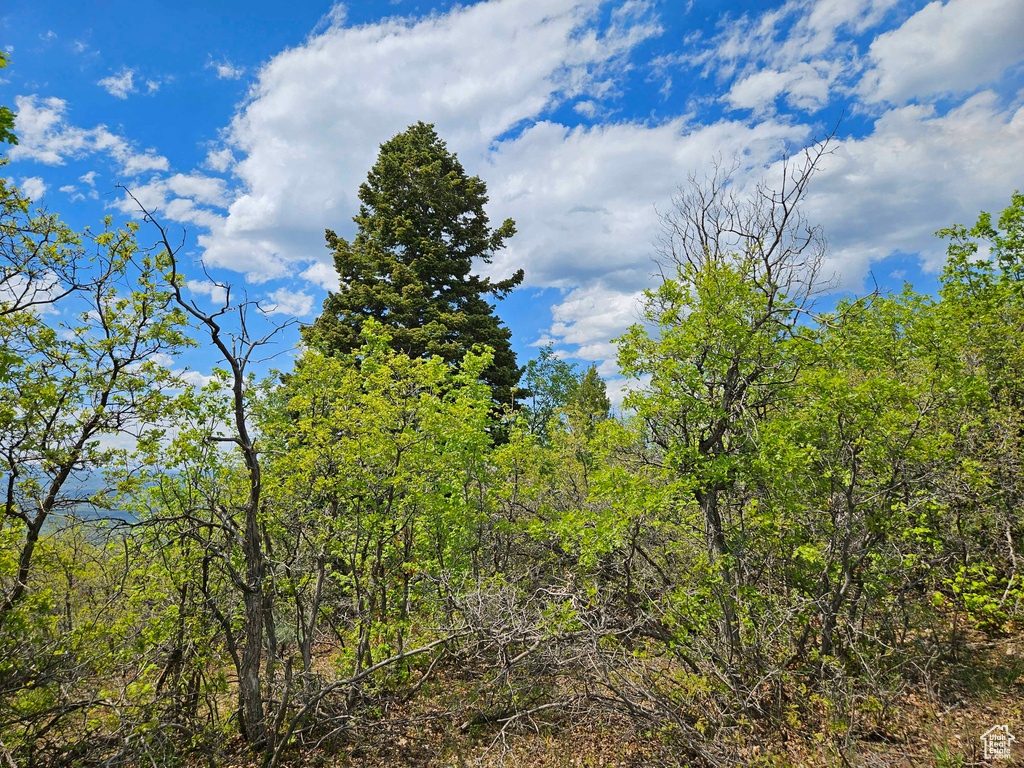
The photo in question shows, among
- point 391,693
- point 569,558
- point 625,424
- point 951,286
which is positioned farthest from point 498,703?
point 951,286

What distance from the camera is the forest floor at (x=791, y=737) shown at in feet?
19.3

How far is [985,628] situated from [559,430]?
8.03 meters

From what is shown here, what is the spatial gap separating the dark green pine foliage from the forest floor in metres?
11.8

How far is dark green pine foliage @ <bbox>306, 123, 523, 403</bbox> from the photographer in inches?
718

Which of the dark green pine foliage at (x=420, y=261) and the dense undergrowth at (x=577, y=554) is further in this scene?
the dark green pine foliage at (x=420, y=261)

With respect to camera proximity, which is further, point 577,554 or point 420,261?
point 420,261

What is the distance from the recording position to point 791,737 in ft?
21.2

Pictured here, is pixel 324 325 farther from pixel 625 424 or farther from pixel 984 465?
pixel 984 465

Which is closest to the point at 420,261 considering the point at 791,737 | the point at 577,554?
the point at 577,554

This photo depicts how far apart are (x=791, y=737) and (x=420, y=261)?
1700cm

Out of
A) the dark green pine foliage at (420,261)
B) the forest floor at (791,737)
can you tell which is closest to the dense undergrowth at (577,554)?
the forest floor at (791,737)

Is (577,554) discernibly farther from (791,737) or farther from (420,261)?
(420,261)

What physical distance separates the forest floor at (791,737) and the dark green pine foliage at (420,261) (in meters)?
11.8

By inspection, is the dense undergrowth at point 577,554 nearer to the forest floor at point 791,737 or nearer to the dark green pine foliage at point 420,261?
the forest floor at point 791,737
